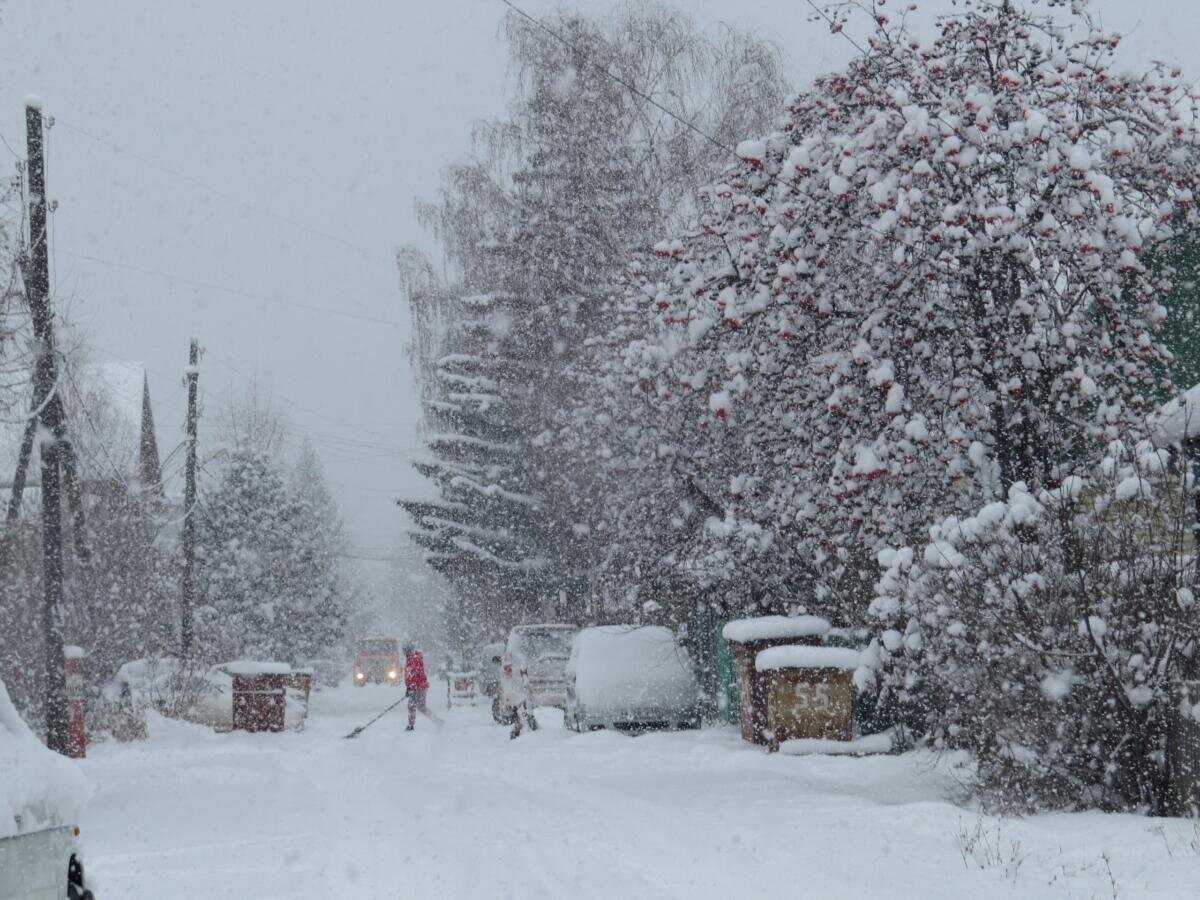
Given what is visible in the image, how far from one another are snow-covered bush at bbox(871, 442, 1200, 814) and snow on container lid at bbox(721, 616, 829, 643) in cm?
573

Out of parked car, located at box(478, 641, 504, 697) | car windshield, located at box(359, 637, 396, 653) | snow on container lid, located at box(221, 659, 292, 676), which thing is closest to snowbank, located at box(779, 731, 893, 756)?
snow on container lid, located at box(221, 659, 292, 676)

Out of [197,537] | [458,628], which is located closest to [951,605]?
[197,537]

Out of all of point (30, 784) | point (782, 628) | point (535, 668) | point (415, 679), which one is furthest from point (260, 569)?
point (30, 784)

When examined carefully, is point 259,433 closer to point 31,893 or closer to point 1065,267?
point 1065,267

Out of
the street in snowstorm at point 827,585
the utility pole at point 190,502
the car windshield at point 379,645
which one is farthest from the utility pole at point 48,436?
the car windshield at point 379,645

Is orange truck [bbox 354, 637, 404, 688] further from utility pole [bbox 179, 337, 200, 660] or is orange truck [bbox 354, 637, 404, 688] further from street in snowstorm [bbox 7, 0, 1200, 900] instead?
street in snowstorm [bbox 7, 0, 1200, 900]

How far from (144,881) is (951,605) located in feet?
18.4

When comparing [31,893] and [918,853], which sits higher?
[31,893]

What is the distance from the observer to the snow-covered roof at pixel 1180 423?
10016 millimetres

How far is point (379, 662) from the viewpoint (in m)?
76.5

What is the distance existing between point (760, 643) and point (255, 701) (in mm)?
13611

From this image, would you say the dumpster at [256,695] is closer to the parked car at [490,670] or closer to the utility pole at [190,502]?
the utility pole at [190,502]

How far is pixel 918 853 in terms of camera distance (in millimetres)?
8078

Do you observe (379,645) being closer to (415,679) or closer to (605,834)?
(415,679)
